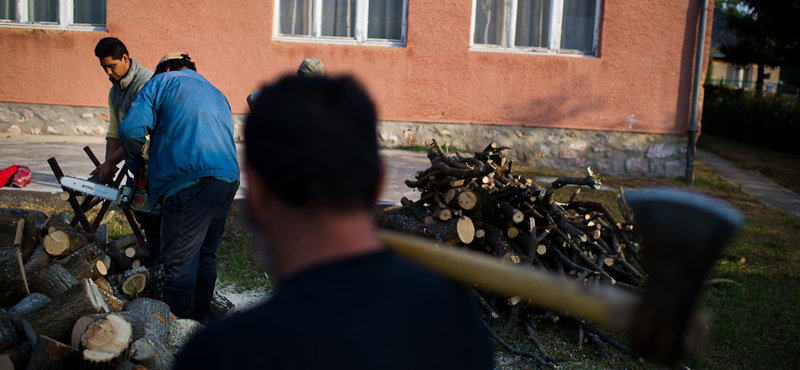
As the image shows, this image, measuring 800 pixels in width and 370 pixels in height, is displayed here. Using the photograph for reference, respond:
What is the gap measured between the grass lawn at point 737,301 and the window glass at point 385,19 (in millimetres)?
4482

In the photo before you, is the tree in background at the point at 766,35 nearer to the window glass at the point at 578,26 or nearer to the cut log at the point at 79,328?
the window glass at the point at 578,26

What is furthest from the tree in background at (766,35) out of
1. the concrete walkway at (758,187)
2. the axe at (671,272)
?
the axe at (671,272)

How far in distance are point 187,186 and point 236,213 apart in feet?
9.34

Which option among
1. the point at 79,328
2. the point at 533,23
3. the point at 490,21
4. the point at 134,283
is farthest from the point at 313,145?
the point at 533,23

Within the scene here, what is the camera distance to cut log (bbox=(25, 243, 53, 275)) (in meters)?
4.00

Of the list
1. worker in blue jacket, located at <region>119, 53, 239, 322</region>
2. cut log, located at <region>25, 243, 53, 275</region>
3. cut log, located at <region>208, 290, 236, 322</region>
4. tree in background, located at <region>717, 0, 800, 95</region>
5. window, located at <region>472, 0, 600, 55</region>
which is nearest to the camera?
Result: worker in blue jacket, located at <region>119, 53, 239, 322</region>

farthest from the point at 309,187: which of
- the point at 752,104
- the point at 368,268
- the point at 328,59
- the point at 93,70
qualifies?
the point at 752,104

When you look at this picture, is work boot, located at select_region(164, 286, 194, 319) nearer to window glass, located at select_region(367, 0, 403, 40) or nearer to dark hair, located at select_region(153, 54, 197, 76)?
dark hair, located at select_region(153, 54, 197, 76)

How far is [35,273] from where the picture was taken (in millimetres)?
3750

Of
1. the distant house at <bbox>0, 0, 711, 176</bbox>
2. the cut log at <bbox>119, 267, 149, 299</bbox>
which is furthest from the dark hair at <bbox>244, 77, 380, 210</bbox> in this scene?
the distant house at <bbox>0, 0, 711, 176</bbox>

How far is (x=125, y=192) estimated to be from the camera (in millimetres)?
4258

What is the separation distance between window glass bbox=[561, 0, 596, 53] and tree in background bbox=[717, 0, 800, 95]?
14452 mm

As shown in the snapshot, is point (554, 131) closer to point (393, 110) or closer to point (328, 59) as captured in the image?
point (393, 110)

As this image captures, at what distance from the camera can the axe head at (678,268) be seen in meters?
0.90
